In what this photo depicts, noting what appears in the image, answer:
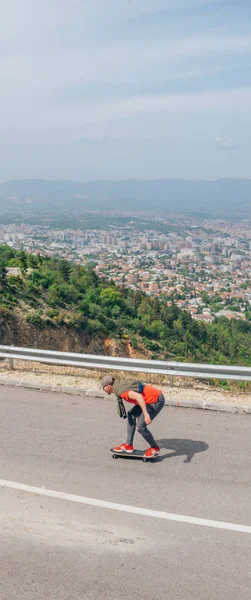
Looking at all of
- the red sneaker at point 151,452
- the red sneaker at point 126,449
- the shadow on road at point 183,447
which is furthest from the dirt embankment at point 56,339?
the red sneaker at point 151,452

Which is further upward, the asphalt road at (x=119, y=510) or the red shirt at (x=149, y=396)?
the red shirt at (x=149, y=396)

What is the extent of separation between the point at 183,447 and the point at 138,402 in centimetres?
114

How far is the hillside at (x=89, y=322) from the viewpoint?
22344 millimetres

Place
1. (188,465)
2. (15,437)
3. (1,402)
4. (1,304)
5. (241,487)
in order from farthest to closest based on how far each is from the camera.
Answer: (1,304)
(1,402)
(15,437)
(188,465)
(241,487)

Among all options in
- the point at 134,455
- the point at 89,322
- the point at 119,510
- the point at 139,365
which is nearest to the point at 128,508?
the point at 119,510

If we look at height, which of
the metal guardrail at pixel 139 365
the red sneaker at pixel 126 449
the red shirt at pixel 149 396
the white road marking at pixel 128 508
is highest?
the red shirt at pixel 149 396

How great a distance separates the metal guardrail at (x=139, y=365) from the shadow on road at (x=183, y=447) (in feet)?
6.75

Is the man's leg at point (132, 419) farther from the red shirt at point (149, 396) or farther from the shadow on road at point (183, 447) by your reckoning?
the shadow on road at point (183, 447)

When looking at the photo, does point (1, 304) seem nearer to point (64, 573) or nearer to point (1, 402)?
point (1, 402)

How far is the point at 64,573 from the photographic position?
168 inches

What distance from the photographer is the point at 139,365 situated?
9312mm

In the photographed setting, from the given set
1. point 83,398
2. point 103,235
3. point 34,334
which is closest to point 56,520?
point 83,398

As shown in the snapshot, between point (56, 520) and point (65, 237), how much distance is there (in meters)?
137

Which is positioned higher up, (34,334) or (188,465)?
(188,465)
